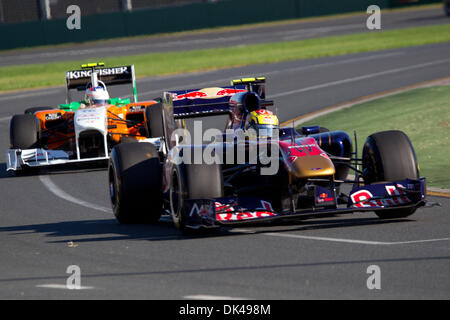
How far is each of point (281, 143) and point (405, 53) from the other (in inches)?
987

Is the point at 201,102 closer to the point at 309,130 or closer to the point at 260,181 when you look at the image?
the point at 309,130

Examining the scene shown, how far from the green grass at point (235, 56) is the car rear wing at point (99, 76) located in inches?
557

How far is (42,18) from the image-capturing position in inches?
2064

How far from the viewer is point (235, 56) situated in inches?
1506

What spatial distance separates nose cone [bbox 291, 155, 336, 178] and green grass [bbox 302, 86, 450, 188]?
3.23m

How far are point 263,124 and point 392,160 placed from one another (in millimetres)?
1463

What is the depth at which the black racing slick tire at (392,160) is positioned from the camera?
977 cm
